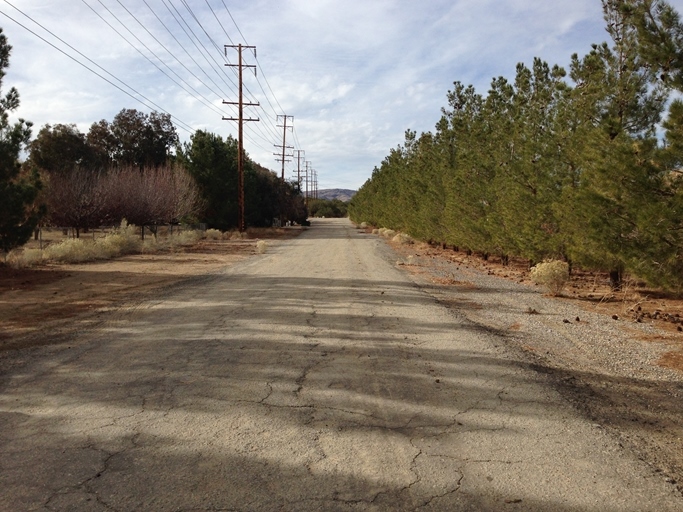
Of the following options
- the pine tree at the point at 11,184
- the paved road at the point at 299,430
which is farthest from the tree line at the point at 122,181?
the paved road at the point at 299,430

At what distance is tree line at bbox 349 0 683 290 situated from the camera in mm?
8609

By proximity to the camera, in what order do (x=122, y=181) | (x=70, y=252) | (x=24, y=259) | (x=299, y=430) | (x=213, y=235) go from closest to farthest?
(x=299, y=430) < (x=24, y=259) < (x=70, y=252) < (x=122, y=181) < (x=213, y=235)

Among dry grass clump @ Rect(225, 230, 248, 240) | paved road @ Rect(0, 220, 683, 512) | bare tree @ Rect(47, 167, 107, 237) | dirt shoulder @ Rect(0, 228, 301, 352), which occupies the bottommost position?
dirt shoulder @ Rect(0, 228, 301, 352)

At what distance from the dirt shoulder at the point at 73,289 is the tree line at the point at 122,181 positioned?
206cm

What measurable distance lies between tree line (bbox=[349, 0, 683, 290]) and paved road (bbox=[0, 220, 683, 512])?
11.7 ft

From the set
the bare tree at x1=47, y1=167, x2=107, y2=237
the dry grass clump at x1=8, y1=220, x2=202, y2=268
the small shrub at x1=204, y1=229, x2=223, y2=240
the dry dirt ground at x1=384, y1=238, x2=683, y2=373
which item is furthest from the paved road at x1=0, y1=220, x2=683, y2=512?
the small shrub at x1=204, y1=229, x2=223, y2=240

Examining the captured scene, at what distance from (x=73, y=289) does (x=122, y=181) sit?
66.2 ft

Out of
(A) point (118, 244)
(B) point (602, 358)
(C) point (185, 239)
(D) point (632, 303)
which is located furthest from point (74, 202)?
(B) point (602, 358)

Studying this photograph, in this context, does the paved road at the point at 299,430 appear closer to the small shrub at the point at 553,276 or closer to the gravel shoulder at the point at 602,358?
the gravel shoulder at the point at 602,358

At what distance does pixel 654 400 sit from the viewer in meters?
5.28

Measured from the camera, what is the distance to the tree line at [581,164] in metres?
8.61

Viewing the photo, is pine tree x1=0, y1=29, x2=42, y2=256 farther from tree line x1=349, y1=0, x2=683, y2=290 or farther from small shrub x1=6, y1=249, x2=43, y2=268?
tree line x1=349, y1=0, x2=683, y2=290

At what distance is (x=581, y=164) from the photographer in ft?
43.3

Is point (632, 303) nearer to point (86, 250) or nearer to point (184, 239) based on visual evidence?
point (86, 250)
